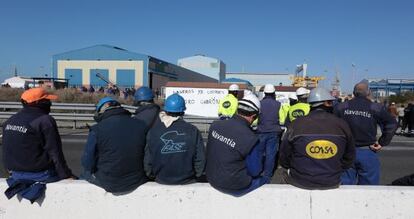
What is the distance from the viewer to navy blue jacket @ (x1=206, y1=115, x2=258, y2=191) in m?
4.00

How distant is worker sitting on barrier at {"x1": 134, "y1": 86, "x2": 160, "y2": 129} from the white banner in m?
11.8

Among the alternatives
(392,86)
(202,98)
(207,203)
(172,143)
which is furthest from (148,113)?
(392,86)

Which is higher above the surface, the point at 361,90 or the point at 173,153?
the point at 361,90

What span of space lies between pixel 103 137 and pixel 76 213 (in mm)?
800

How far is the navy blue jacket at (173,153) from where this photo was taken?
165 inches

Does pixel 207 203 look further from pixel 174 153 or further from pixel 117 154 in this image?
pixel 117 154

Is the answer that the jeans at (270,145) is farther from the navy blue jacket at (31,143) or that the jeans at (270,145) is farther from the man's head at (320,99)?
the navy blue jacket at (31,143)

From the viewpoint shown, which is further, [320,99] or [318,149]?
[320,99]

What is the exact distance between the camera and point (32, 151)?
426 cm

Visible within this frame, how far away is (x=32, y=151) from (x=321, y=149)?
2910mm

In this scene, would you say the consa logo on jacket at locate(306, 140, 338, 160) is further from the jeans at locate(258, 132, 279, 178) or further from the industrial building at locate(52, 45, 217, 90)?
the industrial building at locate(52, 45, 217, 90)

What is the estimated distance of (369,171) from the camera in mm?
5230

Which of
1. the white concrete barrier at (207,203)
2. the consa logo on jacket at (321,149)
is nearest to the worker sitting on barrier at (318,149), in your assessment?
the consa logo on jacket at (321,149)

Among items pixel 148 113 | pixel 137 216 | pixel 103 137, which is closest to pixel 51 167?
pixel 103 137
